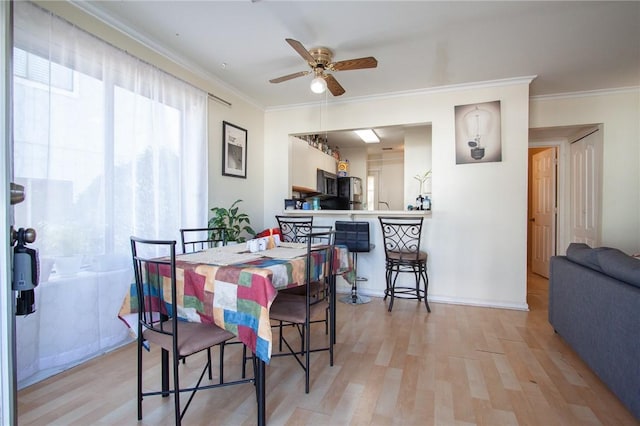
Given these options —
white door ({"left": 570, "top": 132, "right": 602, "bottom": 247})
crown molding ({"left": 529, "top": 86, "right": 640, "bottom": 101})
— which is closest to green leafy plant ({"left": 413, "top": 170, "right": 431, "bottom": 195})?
crown molding ({"left": 529, "top": 86, "right": 640, "bottom": 101})

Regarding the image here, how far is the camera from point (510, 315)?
127 inches

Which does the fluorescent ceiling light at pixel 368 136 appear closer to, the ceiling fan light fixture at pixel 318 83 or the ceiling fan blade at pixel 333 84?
the ceiling fan blade at pixel 333 84

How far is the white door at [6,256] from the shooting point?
859mm

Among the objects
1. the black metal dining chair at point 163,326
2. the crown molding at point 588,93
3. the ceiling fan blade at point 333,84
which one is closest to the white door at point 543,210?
the crown molding at point 588,93

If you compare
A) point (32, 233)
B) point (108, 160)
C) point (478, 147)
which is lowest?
point (32, 233)

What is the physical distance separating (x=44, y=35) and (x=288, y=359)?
8.57 feet

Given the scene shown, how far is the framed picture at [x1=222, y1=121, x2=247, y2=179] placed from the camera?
3.62 m

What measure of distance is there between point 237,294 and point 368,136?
4709 mm

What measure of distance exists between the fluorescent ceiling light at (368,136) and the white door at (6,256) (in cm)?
456

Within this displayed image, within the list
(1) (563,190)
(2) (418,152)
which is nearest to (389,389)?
(2) (418,152)

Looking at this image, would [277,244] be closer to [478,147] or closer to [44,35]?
[44,35]

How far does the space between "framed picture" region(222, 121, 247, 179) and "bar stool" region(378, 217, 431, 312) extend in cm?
183

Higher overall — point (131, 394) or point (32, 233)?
point (32, 233)

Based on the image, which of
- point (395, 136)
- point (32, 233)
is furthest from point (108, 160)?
point (395, 136)
